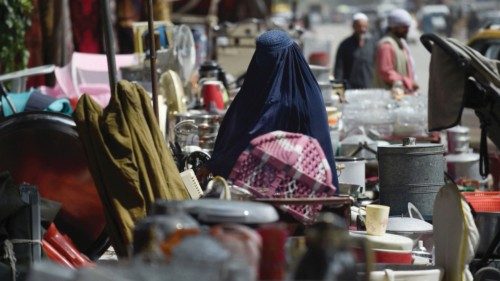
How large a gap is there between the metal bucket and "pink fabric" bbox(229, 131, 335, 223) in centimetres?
200

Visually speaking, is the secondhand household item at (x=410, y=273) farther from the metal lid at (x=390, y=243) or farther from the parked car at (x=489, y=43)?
the parked car at (x=489, y=43)

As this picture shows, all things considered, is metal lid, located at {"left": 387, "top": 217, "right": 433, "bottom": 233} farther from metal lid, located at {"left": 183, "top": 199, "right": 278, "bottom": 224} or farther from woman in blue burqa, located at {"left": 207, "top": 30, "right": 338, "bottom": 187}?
metal lid, located at {"left": 183, "top": 199, "right": 278, "bottom": 224}

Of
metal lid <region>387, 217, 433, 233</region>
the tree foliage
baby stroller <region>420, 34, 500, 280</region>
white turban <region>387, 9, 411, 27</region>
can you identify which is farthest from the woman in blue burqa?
white turban <region>387, 9, 411, 27</region>

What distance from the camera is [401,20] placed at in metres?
15.9

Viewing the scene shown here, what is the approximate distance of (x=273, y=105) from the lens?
7.62m

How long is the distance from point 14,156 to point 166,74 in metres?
3.62

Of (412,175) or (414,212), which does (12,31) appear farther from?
(414,212)

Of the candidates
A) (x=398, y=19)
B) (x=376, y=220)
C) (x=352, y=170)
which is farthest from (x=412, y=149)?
(x=398, y=19)

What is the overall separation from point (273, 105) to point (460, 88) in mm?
1034

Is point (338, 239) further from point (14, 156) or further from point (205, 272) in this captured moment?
point (14, 156)

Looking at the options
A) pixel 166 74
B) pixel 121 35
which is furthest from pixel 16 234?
pixel 121 35

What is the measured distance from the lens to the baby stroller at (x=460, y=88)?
730 centimetres

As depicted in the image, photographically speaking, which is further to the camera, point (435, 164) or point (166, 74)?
point (166, 74)

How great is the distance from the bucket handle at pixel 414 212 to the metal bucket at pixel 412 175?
121mm
